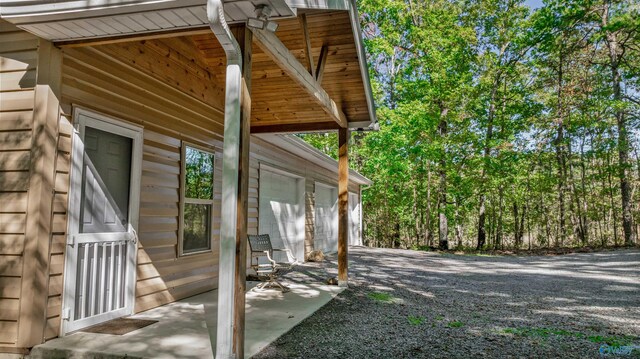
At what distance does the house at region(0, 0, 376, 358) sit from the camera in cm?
275

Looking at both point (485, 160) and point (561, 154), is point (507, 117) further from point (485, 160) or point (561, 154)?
point (561, 154)

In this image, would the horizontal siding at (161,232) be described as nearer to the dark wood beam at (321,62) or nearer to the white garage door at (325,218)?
the dark wood beam at (321,62)

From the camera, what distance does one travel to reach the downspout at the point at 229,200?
267 centimetres

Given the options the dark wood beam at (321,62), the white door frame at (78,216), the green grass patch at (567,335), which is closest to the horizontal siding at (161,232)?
the white door frame at (78,216)

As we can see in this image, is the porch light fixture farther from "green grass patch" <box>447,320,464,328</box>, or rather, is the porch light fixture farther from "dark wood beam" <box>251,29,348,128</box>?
"green grass patch" <box>447,320,464,328</box>

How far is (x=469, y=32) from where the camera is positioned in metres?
16.2

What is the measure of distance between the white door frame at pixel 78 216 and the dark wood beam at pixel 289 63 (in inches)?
66.9

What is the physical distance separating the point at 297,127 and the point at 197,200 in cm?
200

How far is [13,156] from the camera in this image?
308 cm

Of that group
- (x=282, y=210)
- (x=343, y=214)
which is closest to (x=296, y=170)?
(x=282, y=210)

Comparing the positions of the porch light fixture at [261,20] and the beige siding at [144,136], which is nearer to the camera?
the porch light fixture at [261,20]

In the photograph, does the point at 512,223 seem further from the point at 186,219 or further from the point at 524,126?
the point at 186,219

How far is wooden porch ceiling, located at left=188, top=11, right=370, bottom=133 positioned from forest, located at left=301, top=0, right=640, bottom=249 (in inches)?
369

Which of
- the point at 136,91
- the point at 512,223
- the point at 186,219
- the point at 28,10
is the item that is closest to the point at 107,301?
the point at 186,219
